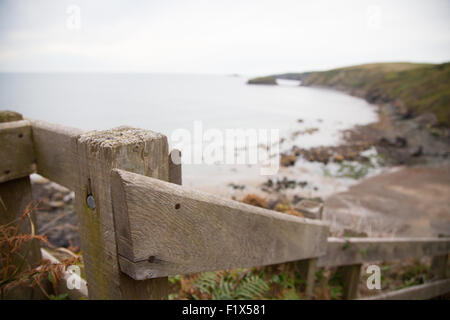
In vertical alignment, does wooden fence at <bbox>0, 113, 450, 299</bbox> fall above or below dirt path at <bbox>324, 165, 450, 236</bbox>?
above

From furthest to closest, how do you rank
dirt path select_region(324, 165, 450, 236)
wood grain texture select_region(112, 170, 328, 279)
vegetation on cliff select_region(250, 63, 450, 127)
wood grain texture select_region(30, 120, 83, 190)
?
vegetation on cliff select_region(250, 63, 450, 127) → dirt path select_region(324, 165, 450, 236) → wood grain texture select_region(30, 120, 83, 190) → wood grain texture select_region(112, 170, 328, 279)

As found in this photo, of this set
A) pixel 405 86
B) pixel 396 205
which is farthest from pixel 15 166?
pixel 405 86

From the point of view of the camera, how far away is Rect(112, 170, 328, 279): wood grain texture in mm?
876

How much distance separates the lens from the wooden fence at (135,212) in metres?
0.90

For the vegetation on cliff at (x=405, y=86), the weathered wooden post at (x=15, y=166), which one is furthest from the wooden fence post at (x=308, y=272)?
the vegetation on cliff at (x=405, y=86)

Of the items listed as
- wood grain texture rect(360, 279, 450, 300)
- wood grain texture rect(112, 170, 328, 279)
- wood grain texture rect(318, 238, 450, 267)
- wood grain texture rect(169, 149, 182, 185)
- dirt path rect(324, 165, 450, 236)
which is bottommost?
dirt path rect(324, 165, 450, 236)

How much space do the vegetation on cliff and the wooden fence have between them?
42.6 metres

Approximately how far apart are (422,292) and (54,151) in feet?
15.5

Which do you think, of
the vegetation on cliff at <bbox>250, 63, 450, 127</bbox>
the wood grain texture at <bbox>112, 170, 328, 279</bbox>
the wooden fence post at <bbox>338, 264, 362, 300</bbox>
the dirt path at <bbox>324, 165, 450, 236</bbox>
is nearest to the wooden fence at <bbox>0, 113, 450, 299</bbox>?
the wood grain texture at <bbox>112, 170, 328, 279</bbox>

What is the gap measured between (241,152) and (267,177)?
5.81m

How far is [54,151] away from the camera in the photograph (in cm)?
160

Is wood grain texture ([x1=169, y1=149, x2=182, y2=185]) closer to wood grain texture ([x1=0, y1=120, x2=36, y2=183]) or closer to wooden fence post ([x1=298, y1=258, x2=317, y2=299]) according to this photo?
wood grain texture ([x1=0, y1=120, x2=36, y2=183])

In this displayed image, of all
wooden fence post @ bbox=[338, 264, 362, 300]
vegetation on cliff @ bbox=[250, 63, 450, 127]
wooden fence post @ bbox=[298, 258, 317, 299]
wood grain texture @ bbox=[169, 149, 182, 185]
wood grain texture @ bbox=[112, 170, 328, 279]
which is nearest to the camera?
wood grain texture @ bbox=[112, 170, 328, 279]
